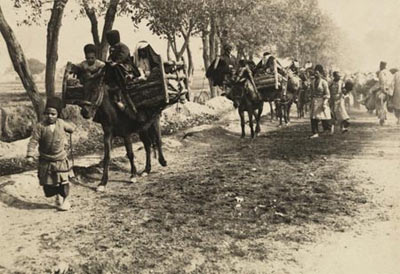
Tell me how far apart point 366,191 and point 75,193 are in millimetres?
4521

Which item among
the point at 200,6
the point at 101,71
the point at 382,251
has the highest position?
the point at 200,6

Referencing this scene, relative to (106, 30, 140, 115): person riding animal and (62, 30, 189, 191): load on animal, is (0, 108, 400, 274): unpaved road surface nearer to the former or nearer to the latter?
(62, 30, 189, 191): load on animal

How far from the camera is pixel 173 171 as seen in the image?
9.80 metres

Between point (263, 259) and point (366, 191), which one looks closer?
point (263, 259)

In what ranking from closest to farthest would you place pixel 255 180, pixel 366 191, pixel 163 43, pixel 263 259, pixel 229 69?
pixel 263 259, pixel 366 191, pixel 255 180, pixel 229 69, pixel 163 43

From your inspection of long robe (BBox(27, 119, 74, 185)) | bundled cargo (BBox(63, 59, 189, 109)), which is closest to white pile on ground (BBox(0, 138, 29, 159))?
bundled cargo (BBox(63, 59, 189, 109))

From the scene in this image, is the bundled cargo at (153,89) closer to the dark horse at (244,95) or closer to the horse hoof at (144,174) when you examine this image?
the horse hoof at (144,174)

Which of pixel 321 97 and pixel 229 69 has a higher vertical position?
pixel 229 69

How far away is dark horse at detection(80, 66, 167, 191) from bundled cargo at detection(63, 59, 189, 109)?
0.80 feet

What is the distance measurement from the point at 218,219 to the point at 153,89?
3.06 metres

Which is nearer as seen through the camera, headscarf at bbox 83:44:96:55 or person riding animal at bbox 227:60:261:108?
headscarf at bbox 83:44:96:55

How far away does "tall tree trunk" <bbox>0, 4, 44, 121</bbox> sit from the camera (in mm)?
12500

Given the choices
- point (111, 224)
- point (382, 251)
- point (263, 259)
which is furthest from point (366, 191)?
point (111, 224)

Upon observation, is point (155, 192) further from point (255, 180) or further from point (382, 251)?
point (382, 251)
